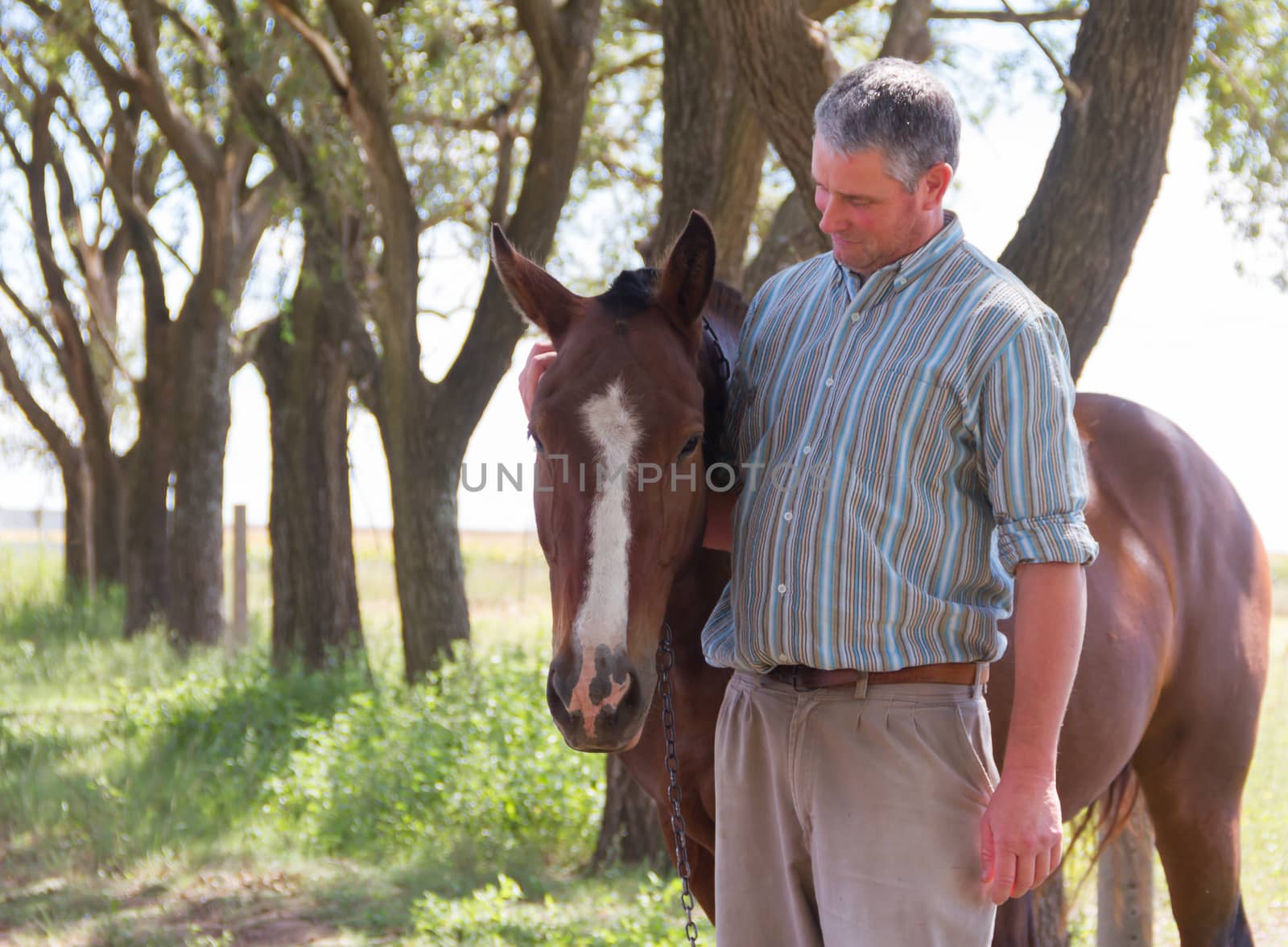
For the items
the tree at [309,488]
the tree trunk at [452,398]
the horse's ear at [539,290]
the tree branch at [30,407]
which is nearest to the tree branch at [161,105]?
the tree at [309,488]

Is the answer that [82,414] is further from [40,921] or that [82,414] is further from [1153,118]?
[1153,118]

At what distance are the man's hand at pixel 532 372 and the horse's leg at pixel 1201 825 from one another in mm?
2185

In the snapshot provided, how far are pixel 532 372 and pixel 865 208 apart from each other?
72 centimetres

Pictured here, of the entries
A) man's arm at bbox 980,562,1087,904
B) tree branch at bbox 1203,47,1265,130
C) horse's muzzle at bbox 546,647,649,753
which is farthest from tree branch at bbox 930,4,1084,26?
horse's muzzle at bbox 546,647,649,753

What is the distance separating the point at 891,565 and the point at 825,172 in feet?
2.13

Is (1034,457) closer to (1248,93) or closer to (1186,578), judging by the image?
(1186,578)

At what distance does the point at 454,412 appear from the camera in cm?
753

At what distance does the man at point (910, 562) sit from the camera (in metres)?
1.88

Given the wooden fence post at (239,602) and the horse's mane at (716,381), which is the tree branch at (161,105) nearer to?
the wooden fence post at (239,602)

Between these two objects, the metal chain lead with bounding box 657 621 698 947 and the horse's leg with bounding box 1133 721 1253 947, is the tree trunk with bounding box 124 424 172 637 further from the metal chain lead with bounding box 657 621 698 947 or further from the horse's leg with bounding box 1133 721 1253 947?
the metal chain lead with bounding box 657 621 698 947

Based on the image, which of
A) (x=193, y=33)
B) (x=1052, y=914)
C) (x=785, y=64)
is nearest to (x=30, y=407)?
(x=193, y=33)

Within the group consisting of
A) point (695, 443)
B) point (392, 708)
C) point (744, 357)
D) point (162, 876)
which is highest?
point (744, 357)

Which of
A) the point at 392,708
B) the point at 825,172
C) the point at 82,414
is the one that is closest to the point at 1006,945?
the point at 825,172

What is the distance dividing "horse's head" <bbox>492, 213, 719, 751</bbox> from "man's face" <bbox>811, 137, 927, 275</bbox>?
313mm
